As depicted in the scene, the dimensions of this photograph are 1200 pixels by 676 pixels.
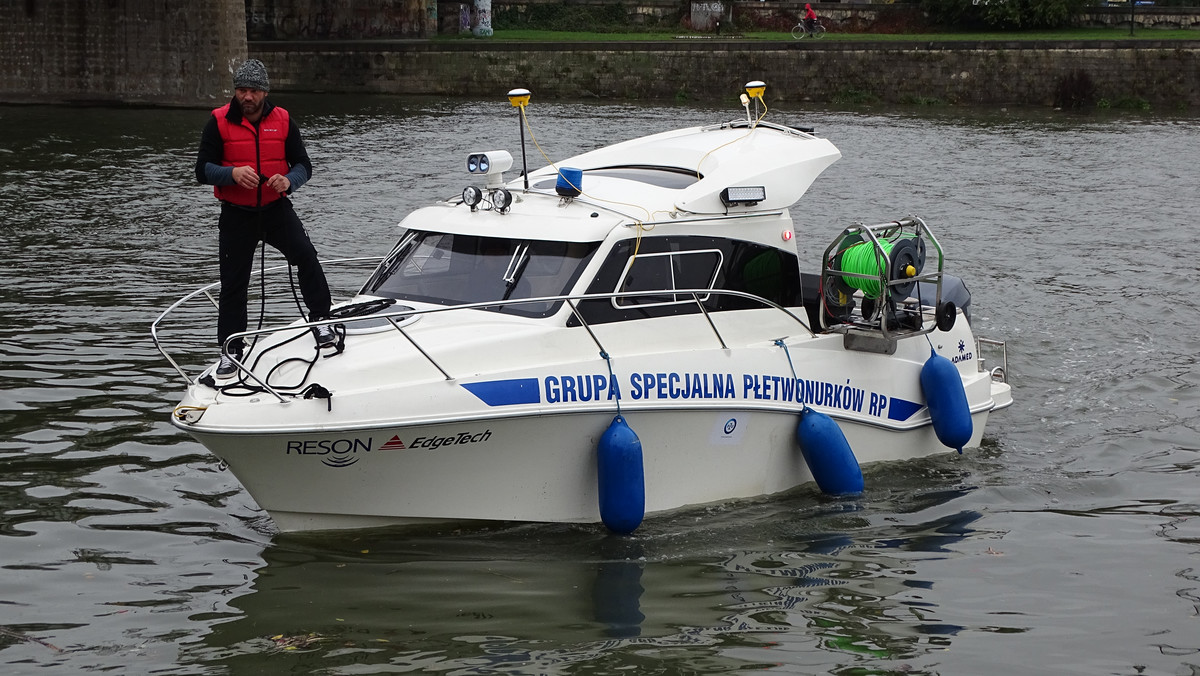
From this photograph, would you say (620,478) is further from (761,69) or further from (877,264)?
(761,69)

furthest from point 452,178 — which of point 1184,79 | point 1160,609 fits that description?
point 1184,79

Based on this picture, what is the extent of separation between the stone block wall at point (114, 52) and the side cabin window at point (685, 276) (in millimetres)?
28928

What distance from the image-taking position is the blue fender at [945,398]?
385 inches

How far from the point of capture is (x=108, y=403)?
10.7 metres

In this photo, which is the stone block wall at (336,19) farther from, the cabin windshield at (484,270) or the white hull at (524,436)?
the white hull at (524,436)

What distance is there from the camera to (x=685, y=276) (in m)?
8.80

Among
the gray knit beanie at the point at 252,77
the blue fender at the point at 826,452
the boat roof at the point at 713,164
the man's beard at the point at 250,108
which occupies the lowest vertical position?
the blue fender at the point at 826,452

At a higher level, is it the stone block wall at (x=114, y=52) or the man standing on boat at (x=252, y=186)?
the stone block wall at (x=114, y=52)

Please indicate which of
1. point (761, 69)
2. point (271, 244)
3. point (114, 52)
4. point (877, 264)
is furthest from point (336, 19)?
point (271, 244)

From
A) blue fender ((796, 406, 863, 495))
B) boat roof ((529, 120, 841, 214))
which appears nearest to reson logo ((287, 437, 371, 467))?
boat roof ((529, 120, 841, 214))

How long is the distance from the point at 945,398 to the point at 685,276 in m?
2.36

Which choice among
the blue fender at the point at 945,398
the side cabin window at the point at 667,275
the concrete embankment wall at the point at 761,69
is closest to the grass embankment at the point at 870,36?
the concrete embankment wall at the point at 761,69

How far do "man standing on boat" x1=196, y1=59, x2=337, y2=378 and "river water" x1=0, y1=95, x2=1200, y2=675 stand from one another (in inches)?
53.6

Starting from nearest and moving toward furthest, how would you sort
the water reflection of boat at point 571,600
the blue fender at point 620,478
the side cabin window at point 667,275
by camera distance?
1. the water reflection of boat at point 571,600
2. the blue fender at point 620,478
3. the side cabin window at point 667,275
